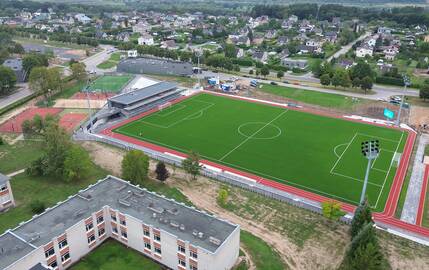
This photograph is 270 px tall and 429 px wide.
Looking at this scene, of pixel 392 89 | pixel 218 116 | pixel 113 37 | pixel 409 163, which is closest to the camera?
pixel 409 163

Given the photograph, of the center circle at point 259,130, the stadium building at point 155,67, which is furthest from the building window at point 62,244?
the stadium building at point 155,67

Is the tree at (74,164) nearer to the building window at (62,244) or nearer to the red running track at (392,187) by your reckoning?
the red running track at (392,187)

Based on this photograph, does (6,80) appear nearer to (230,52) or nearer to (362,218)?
(230,52)

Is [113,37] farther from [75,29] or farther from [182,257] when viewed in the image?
[182,257]

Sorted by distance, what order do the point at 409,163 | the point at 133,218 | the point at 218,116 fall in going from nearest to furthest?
the point at 133,218 < the point at 409,163 < the point at 218,116

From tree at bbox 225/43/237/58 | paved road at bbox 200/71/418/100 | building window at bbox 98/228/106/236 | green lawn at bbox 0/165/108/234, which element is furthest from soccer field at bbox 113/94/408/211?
tree at bbox 225/43/237/58

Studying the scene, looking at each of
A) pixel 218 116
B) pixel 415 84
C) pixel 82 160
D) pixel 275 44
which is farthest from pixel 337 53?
pixel 82 160

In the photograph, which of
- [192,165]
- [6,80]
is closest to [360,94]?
[192,165]
